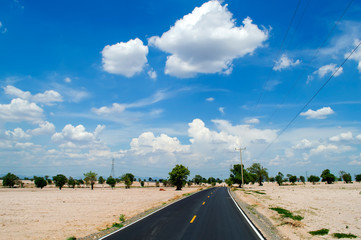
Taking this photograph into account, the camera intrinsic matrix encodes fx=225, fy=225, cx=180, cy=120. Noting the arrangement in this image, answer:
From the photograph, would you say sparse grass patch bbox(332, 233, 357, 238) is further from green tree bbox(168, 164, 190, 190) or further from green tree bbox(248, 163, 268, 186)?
green tree bbox(248, 163, 268, 186)

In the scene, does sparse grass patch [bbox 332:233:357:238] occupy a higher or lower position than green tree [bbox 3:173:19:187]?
higher

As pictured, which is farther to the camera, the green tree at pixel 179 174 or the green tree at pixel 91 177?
the green tree at pixel 91 177

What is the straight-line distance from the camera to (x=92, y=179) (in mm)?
100688

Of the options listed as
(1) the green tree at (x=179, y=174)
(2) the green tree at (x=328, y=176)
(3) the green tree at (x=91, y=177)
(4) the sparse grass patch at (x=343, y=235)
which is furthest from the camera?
(2) the green tree at (x=328, y=176)

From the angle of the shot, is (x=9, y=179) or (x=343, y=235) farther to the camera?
(x=9, y=179)

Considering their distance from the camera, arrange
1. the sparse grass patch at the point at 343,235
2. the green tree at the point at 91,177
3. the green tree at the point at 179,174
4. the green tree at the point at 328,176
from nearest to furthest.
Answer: the sparse grass patch at the point at 343,235
the green tree at the point at 179,174
the green tree at the point at 91,177
the green tree at the point at 328,176

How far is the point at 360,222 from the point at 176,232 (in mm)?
13016

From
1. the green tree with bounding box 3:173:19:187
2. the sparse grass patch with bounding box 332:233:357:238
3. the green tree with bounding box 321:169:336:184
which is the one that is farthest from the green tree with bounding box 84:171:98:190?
the green tree with bounding box 321:169:336:184

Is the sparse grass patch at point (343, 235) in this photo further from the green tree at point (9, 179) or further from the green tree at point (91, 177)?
the green tree at point (9, 179)

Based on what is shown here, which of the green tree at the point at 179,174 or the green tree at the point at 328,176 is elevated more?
the green tree at the point at 179,174

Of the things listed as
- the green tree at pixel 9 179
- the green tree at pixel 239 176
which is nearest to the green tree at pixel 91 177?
the green tree at pixel 9 179

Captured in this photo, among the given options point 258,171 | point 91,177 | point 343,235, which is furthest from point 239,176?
point 343,235

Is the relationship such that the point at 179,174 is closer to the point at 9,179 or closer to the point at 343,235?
the point at 343,235

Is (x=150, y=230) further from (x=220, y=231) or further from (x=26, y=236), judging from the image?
(x=26, y=236)
